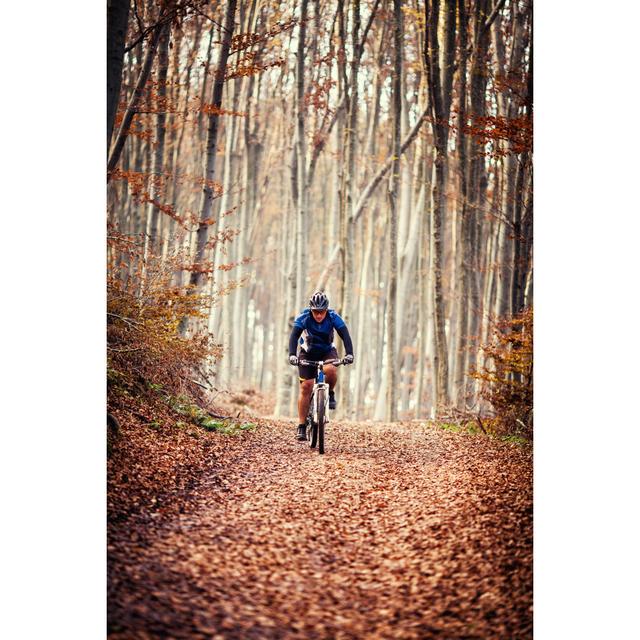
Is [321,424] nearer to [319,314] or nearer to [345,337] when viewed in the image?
[345,337]

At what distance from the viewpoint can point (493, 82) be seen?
732 centimetres

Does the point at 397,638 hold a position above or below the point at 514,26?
below

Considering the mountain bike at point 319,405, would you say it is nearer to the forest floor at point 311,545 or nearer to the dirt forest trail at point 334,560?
the forest floor at point 311,545

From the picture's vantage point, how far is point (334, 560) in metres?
4.19

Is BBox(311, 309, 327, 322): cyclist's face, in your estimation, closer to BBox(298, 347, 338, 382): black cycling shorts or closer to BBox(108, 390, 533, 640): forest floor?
BBox(298, 347, 338, 382): black cycling shorts

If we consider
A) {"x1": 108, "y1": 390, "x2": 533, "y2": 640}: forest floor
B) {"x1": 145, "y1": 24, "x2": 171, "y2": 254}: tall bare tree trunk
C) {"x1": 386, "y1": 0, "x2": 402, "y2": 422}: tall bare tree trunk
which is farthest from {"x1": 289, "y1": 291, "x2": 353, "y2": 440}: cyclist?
{"x1": 386, "y1": 0, "x2": 402, "y2": 422}: tall bare tree trunk

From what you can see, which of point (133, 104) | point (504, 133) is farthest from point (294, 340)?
point (504, 133)

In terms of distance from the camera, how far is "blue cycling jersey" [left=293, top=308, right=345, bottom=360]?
261 inches

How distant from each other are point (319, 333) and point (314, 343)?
0.12 m

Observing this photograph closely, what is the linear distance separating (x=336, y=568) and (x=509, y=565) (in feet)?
4.06

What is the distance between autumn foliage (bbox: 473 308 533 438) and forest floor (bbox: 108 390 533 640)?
49 cm
